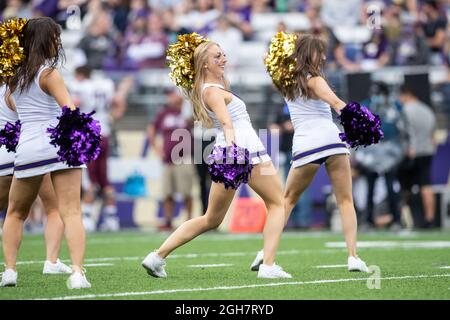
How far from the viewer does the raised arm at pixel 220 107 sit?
745 cm

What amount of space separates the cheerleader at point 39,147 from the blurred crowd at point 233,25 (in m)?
9.79

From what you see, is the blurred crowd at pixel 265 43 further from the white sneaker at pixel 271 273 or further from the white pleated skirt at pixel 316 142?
the white sneaker at pixel 271 273

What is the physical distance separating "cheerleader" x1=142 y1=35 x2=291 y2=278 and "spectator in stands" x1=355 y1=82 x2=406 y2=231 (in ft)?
23.3

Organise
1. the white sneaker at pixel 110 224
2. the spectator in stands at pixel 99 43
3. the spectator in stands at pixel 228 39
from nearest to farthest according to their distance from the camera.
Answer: the white sneaker at pixel 110 224 < the spectator in stands at pixel 228 39 < the spectator in stands at pixel 99 43

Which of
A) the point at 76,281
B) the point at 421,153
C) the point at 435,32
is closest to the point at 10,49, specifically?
the point at 76,281

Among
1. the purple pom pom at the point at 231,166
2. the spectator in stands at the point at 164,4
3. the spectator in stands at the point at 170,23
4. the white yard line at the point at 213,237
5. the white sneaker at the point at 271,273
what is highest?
the spectator in stands at the point at 164,4

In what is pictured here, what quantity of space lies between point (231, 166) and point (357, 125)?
4.33ft

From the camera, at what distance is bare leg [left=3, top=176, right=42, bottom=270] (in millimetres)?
7172

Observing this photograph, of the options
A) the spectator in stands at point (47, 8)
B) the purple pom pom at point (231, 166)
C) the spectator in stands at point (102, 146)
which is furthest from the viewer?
the spectator in stands at point (47, 8)

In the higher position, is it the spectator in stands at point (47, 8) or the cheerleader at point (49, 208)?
the spectator in stands at point (47, 8)

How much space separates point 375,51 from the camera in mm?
17625

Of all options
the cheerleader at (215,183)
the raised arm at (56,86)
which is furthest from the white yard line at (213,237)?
the raised arm at (56,86)

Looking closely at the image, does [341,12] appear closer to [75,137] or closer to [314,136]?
[314,136]
